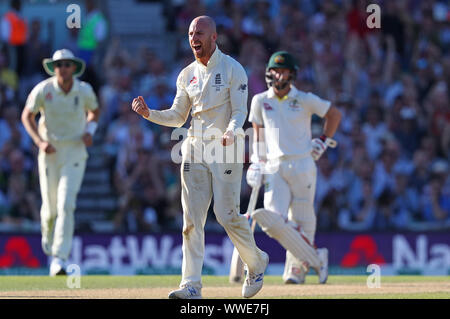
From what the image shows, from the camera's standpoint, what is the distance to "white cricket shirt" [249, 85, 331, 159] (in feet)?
40.0

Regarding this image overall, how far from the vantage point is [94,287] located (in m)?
11.3

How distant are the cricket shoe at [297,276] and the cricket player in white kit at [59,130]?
115 inches

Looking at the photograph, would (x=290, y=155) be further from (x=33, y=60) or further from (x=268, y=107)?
(x=33, y=60)

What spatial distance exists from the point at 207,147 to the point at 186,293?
1259 millimetres

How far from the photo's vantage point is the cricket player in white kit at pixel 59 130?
13.5 m

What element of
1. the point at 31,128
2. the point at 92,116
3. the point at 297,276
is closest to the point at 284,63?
the point at 297,276

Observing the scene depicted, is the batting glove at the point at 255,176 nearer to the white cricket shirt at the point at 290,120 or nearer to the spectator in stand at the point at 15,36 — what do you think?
the white cricket shirt at the point at 290,120

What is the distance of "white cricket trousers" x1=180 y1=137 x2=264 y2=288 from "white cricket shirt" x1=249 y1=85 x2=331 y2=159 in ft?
8.78

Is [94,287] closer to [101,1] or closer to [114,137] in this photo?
[114,137]

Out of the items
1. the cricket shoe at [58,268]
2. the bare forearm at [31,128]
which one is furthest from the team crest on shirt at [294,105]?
the cricket shoe at [58,268]

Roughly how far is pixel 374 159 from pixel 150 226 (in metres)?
3.93

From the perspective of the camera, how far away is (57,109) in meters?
13.6

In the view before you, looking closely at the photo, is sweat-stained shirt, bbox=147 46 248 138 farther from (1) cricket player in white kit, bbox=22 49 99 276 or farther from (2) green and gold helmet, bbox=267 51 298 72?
(1) cricket player in white kit, bbox=22 49 99 276

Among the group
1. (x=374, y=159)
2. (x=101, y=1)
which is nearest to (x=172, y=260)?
(x=374, y=159)
